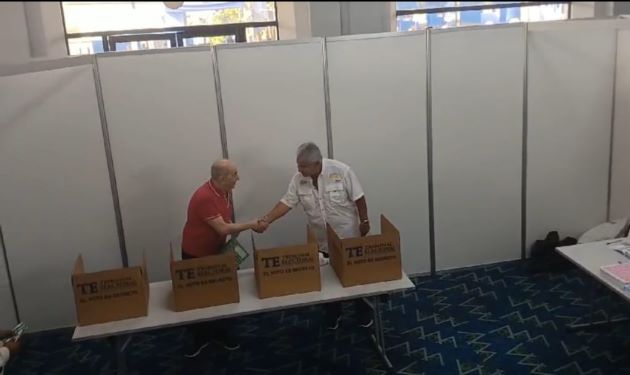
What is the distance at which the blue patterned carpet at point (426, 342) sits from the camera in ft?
11.7

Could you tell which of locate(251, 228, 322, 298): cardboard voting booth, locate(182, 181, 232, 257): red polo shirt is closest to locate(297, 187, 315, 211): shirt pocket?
locate(182, 181, 232, 257): red polo shirt

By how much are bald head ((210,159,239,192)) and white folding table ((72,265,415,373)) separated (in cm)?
56

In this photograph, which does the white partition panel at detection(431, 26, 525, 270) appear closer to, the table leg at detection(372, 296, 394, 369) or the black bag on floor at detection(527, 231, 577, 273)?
the black bag on floor at detection(527, 231, 577, 273)

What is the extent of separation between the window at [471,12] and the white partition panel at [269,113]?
2017 millimetres

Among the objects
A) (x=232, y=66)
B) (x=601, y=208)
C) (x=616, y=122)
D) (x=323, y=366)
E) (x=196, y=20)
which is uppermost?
(x=196, y=20)

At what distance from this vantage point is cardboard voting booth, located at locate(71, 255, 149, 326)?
310 centimetres

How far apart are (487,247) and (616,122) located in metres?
1.35

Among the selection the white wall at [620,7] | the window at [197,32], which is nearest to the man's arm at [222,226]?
the window at [197,32]

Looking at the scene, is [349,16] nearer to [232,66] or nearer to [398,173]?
[232,66]

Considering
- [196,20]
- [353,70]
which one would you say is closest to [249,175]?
[353,70]

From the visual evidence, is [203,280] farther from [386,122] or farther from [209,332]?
[386,122]

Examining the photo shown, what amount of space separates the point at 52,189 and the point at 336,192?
6.21 ft

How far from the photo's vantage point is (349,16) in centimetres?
153

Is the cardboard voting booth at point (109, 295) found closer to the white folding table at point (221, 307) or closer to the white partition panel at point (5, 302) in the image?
the white folding table at point (221, 307)
